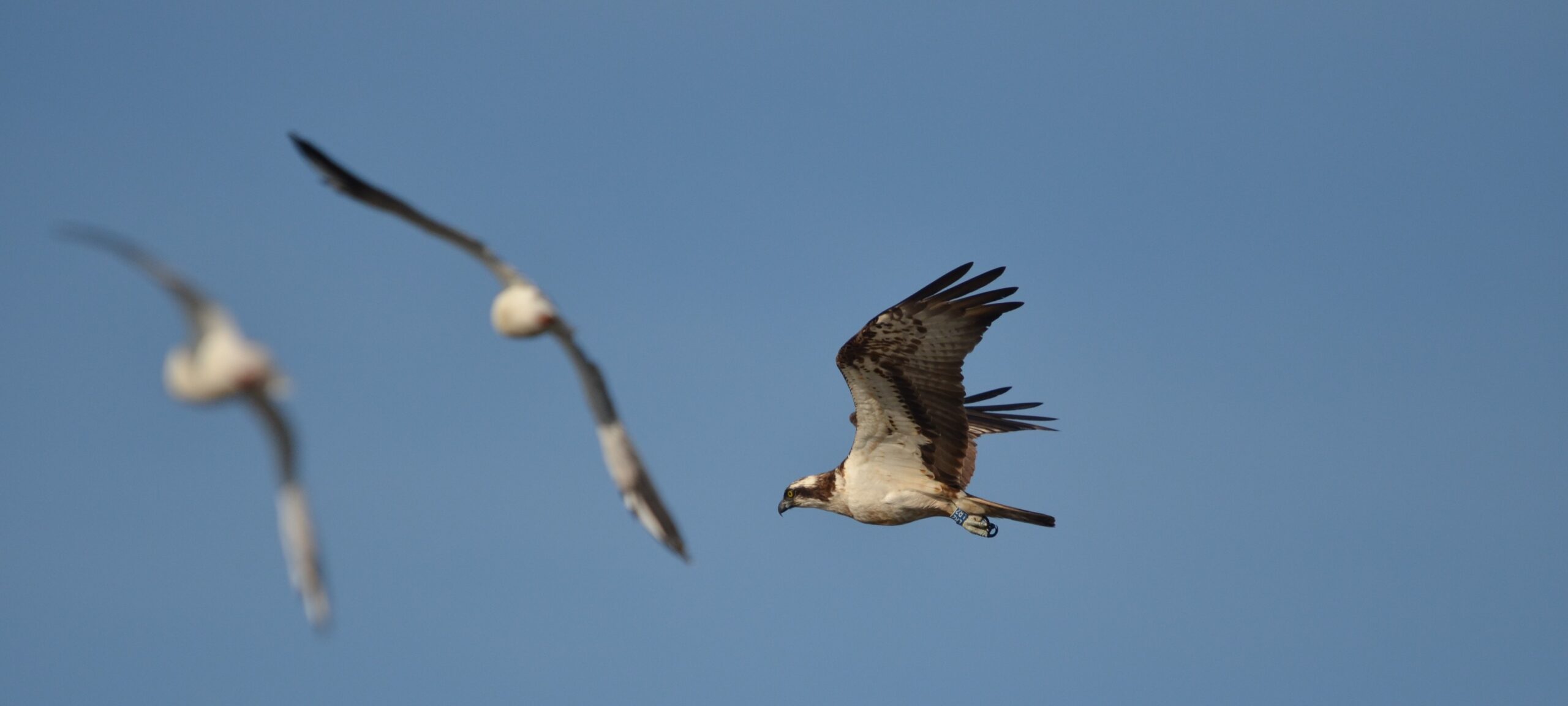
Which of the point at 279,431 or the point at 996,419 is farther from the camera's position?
the point at 996,419

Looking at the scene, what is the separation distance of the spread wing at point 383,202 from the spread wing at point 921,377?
5.10 m

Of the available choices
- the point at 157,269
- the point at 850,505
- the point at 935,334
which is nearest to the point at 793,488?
the point at 850,505

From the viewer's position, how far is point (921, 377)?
1412 cm

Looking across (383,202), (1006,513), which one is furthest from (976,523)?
(383,202)

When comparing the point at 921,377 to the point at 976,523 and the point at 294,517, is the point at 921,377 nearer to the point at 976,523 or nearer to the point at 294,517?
the point at 976,523

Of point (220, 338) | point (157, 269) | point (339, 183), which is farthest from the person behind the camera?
point (339, 183)

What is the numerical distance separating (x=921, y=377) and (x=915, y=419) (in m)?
0.64

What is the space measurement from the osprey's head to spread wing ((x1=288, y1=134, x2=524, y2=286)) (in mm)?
7119

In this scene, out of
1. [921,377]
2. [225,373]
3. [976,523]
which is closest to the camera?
[225,373]

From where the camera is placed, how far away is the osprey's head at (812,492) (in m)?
15.9

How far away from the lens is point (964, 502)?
1515 cm

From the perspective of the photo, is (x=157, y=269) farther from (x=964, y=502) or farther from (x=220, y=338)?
(x=964, y=502)

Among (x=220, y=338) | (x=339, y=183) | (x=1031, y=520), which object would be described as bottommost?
(x=1031, y=520)

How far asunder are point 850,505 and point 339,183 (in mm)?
7866
